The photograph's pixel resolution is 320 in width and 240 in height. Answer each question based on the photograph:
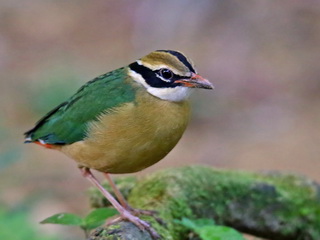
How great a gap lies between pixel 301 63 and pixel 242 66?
1.10 metres

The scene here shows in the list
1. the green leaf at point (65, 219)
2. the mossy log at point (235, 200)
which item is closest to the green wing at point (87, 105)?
the mossy log at point (235, 200)

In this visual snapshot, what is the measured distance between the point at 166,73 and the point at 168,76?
3cm

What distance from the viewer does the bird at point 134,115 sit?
15.5ft

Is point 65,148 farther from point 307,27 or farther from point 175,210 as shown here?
point 307,27

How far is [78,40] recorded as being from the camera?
14.3 metres

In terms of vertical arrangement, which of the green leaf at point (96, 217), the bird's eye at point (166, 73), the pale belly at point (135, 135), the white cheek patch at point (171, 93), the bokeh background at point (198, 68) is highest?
the bokeh background at point (198, 68)

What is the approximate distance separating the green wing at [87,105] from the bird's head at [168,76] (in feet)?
0.47

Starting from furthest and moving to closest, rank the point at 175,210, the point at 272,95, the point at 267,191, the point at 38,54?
the point at 38,54 < the point at 272,95 < the point at 267,191 < the point at 175,210

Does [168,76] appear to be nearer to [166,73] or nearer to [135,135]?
[166,73]

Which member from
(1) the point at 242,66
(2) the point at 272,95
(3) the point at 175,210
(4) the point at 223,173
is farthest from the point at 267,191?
(1) the point at 242,66

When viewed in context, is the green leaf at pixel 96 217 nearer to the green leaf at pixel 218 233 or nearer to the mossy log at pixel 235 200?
the mossy log at pixel 235 200

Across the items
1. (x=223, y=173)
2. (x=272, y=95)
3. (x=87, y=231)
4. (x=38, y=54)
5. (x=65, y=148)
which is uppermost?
(x=38, y=54)

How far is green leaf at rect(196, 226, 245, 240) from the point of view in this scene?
14.1ft

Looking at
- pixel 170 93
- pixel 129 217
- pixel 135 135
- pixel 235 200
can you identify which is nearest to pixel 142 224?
pixel 129 217
